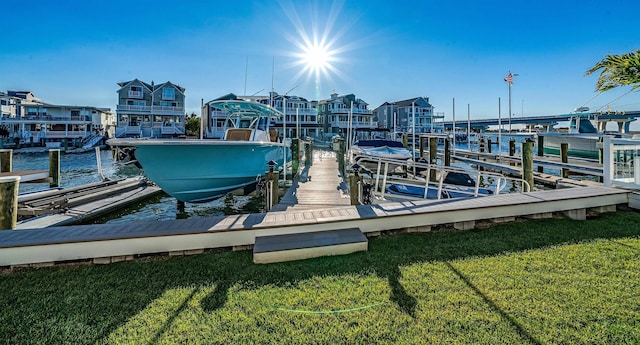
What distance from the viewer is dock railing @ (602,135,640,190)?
5.82 meters

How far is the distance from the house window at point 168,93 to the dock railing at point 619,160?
5009 cm

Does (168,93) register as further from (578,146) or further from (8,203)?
(578,146)

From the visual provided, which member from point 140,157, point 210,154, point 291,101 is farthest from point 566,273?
point 291,101

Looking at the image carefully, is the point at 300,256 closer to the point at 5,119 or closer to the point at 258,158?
the point at 258,158

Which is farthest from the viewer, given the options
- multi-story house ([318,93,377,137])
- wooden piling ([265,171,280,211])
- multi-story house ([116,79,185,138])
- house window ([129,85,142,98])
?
multi-story house ([318,93,377,137])

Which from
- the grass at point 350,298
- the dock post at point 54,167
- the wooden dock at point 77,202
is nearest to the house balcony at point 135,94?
the wooden dock at point 77,202

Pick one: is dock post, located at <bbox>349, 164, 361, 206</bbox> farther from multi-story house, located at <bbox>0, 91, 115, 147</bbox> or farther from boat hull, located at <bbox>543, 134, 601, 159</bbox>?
multi-story house, located at <bbox>0, 91, 115, 147</bbox>

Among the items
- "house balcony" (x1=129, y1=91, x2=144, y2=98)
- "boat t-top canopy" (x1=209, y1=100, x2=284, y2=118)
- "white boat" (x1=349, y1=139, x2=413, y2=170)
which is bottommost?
"white boat" (x1=349, y1=139, x2=413, y2=170)

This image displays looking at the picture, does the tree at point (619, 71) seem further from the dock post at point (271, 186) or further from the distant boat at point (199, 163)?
the distant boat at point (199, 163)

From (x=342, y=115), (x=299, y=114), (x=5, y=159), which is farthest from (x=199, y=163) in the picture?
(x=342, y=115)

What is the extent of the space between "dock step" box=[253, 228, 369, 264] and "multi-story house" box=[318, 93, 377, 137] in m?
43.8

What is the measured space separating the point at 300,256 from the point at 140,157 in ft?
18.8

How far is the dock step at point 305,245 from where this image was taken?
3.48 meters

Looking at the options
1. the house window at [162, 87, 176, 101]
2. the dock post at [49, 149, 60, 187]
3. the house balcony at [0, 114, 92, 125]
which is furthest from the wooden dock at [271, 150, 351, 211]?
the house balcony at [0, 114, 92, 125]
